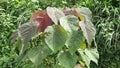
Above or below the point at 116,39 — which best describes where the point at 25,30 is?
above

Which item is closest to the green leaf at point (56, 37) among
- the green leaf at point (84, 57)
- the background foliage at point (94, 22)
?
the green leaf at point (84, 57)

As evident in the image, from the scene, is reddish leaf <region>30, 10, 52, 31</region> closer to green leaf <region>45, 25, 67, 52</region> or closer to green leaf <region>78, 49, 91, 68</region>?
green leaf <region>45, 25, 67, 52</region>

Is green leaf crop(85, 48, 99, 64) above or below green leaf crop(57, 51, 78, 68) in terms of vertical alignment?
below

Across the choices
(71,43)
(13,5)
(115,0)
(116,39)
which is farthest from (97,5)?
(71,43)

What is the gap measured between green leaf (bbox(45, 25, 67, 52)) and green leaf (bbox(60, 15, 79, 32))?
4 centimetres

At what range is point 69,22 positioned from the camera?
1.59 meters

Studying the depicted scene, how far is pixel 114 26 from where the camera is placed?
2896 mm

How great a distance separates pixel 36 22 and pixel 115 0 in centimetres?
170

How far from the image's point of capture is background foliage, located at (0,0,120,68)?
9.09ft

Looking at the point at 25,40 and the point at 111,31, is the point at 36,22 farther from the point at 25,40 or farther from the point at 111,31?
the point at 111,31

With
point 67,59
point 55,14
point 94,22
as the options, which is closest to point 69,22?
point 55,14

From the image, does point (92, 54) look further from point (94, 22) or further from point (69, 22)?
point (94, 22)

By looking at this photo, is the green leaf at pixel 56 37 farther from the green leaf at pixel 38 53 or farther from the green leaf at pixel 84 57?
the green leaf at pixel 84 57

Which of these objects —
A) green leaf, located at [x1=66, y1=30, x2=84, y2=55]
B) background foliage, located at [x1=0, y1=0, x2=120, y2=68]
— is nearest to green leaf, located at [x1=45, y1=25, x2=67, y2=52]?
green leaf, located at [x1=66, y1=30, x2=84, y2=55]
